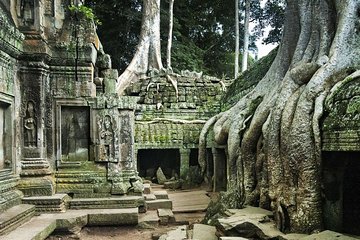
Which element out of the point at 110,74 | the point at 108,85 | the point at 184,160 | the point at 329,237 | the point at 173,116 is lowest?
the point at 329,237

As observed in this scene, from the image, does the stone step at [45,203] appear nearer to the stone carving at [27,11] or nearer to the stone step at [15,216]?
the stone step at [15,216]

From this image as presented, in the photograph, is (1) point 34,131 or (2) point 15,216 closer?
(2) point 15,216

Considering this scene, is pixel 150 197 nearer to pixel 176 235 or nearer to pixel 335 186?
pixel 176 235

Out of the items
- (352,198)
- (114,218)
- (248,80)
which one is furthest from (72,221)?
(248,80)

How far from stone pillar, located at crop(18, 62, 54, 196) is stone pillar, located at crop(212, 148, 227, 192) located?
473 cm

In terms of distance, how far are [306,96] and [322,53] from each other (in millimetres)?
1218

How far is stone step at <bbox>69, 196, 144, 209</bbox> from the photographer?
259 inches

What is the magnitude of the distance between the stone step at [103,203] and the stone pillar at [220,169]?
3772 millimetres

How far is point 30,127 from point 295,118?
441 centimetres

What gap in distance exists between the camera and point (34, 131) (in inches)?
262

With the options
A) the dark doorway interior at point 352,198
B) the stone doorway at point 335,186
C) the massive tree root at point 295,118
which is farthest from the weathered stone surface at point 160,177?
the stone doorway at point 335,186

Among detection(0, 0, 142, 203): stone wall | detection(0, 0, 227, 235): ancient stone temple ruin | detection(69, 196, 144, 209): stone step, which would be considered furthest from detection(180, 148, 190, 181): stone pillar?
detection(69, 196, 144, 209): stone step

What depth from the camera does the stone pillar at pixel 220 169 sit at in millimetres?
10102

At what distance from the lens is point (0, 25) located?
531cm
